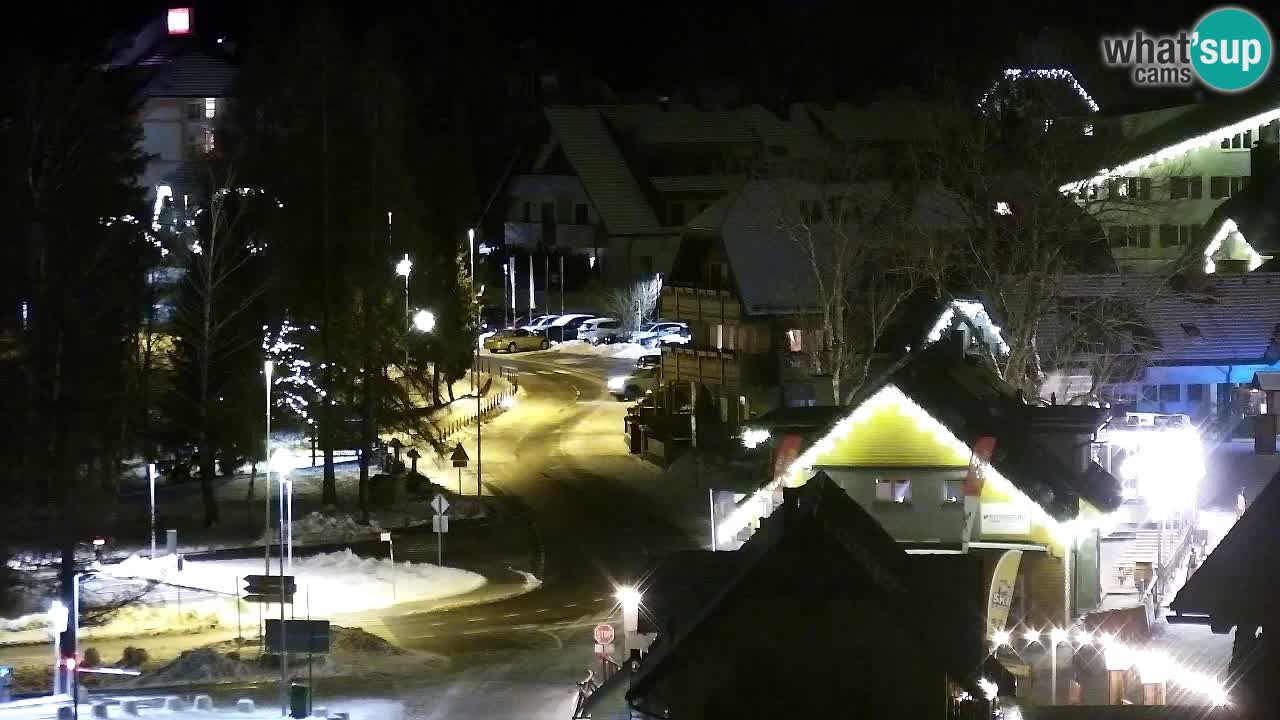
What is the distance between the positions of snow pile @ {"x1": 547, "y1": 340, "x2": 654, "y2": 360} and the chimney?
24103mm

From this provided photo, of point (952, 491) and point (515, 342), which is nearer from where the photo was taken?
point (952, 491)

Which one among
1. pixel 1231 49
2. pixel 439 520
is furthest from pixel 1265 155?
pixel 439 520

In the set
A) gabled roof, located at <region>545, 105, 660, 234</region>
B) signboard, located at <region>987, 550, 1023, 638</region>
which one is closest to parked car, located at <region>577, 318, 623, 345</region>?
gabled roof, located at <region>545, 105, 660, 234</region>

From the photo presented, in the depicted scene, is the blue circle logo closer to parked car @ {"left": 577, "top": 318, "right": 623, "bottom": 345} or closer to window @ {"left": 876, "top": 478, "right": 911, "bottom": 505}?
parked car @ {"left": 577, "top": 318, "right": 623, "bottom": 345}

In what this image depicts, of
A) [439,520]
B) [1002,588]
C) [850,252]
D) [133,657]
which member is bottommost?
[133,657]

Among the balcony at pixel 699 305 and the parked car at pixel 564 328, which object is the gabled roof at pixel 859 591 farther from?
the parked car at pixel 564 328

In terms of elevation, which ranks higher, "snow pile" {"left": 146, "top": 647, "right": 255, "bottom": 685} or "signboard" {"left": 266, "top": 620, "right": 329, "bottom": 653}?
"signboard" {"left": 266, "top": 620, "right": 329, "bottom": 653}

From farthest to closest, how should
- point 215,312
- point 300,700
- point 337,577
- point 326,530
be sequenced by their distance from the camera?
point 215,312 < point 326,530 < point 337,577 < point 300,700

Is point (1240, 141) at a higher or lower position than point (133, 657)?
higher

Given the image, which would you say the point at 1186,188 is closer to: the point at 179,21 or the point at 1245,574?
the point at 179,21

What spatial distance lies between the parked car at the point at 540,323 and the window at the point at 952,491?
50.6 meters

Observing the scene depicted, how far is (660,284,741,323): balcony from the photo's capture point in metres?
61.1

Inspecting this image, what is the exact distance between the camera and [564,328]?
271 ft

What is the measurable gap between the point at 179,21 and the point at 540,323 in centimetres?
2633
